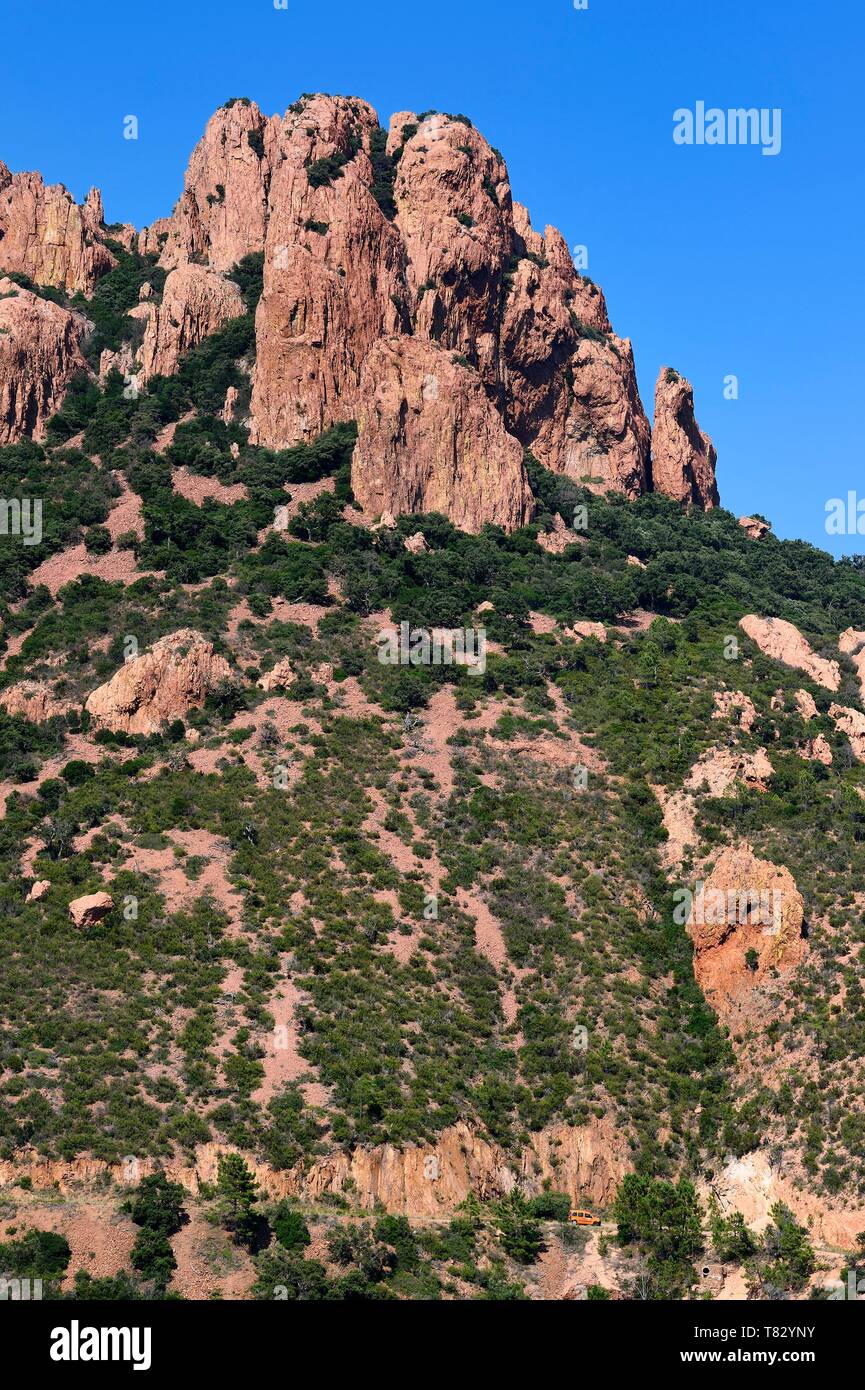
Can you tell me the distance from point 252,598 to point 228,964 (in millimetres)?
27889

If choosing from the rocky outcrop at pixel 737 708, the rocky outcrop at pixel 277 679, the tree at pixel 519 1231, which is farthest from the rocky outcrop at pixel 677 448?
the tree at pixel 519 1231

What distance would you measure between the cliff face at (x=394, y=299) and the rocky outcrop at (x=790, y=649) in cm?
1636

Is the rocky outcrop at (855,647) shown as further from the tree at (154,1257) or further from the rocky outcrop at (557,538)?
the tree at (154,1257)

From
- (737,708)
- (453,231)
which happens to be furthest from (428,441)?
(737,708)

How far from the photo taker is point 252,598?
84188 mm

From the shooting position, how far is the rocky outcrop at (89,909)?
60.9 metres

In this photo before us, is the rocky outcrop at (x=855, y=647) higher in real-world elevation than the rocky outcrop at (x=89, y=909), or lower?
higher

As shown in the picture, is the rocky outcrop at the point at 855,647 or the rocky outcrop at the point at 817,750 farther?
the rocky outcrop at the point at 855,647

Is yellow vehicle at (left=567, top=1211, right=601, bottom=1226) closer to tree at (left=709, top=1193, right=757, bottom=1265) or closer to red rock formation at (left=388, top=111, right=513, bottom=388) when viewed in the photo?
tree at (left=709, top=1193, right=757, bottom=1265)


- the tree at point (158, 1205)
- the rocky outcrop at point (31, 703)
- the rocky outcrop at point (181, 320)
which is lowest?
the tree at point (158, 1205)

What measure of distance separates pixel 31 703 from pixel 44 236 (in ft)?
157

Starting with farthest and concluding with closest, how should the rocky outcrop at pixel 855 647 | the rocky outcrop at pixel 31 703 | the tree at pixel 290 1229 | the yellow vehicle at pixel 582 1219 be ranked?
1. the rocky outcrop at pixel 855 647
2. the rocky outcrop at pixel 31 703
3. the yellow vehicle at pixel 582 1219
4. the tree at pixel 290 1229

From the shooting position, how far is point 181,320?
102375 millimetres

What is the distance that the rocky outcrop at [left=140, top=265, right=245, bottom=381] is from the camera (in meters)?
102
